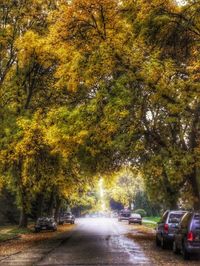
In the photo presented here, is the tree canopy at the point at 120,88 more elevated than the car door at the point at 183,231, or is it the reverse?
the tree canopy at the point at 120,88

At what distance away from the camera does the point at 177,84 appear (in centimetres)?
2109

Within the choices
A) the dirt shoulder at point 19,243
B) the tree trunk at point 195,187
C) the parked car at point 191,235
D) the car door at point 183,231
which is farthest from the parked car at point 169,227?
the dirt shoulder at point 19,243

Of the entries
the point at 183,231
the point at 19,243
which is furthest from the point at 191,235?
the point at 19,243

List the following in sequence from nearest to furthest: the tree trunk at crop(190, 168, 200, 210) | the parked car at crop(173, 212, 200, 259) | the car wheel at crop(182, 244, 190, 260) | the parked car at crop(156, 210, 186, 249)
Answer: the parked car at crop(173, 212, 200, 259) < the car wheel at crop(182, 244, 190, 260) < the parked car at crop(156, 210, 186, 249) < the tree trunk at crop(190, 168, 200, 210)

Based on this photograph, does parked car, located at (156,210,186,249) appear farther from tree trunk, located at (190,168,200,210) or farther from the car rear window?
tree trunk, located at (190,168,200,210)

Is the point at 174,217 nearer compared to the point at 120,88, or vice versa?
the point at 120,88

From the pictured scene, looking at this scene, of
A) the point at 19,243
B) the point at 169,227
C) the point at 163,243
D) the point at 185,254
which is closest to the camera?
the point at 185,254

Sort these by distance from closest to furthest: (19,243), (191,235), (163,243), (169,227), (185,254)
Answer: (191,235)
(185,254)
(169,227)
(163,243)
(19,243)

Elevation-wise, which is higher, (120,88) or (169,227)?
(120,88)

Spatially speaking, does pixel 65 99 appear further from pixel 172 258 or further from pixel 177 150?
pixel 172 258

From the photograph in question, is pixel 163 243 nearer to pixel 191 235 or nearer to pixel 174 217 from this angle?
pixel 174 217

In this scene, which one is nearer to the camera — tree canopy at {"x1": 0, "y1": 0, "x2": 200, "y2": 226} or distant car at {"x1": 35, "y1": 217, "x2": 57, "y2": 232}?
tree canopy at {"x1": 0, "y1": 0, "x2": 200, "y2": 226}

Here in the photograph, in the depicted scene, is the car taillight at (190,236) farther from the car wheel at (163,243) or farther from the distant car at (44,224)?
the distant car at (44,224)

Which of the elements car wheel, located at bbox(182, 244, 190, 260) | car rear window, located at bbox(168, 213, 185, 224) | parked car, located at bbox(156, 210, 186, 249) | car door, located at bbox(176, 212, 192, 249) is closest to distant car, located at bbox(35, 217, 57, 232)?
parked car, located at bbox(156, 210, 186, 249)
